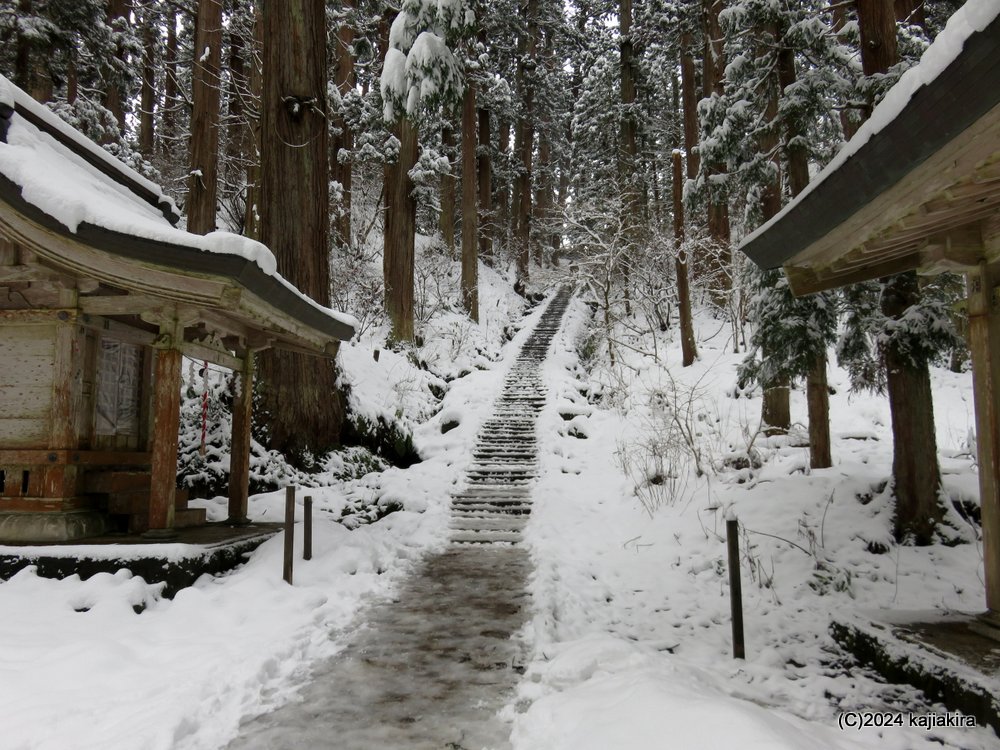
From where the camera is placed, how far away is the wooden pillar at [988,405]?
13.7ft

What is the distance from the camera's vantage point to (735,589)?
176 inches

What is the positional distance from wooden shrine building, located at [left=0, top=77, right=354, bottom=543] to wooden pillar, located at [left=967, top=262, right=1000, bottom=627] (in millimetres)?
5758

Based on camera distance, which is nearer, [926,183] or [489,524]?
[926,183]

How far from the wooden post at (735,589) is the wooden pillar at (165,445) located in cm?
510

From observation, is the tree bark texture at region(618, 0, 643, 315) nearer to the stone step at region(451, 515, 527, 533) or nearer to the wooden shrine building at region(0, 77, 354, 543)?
the stone step at region(451, 515, 527, 533)

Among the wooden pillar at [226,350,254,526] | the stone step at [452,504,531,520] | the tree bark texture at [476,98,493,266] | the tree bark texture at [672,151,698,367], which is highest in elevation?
the tree bark texture at [476,98,493,266]

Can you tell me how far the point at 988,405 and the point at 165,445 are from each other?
6969mm

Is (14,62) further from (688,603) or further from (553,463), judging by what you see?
(688,603)

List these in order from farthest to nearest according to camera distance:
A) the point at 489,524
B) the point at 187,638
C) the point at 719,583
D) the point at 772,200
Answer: the point at 772,200 < the point at 489,524 < the point at 719,583 < the point at 187,638

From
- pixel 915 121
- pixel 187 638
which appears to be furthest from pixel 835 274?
pixel 187 638

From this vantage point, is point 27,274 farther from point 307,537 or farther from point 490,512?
point 490,512

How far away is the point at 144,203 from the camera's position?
8.19 m

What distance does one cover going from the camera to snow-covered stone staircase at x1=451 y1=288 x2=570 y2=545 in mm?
8742

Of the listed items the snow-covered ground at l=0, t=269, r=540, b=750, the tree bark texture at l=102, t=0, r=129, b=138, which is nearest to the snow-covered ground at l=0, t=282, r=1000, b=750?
the snow-covered ground at l=0, t=269, r=540, b=750
